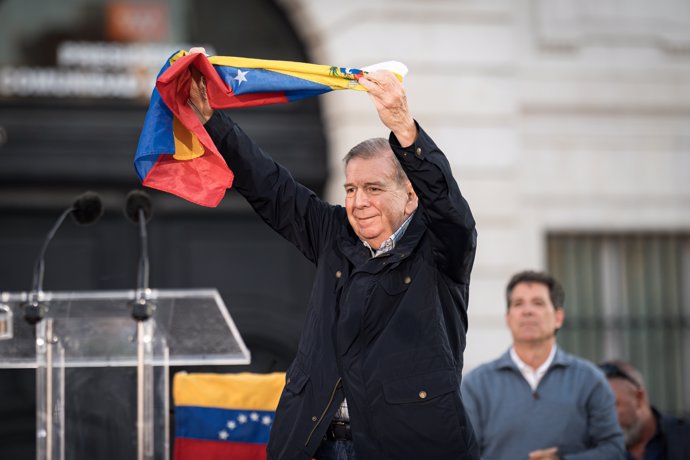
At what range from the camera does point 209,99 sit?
453cm

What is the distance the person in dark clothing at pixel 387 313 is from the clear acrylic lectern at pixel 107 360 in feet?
3.39

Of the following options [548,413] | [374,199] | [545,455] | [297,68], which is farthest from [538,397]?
[297,68]

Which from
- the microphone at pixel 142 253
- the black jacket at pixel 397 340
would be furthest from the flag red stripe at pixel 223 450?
the black jacket at pixel 397 340

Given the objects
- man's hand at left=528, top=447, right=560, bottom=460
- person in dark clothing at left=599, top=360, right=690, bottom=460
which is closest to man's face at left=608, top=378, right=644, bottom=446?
person in dark clothing at left=599, top=360, right=690, bottom=460

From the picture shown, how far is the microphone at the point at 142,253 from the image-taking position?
5020mm

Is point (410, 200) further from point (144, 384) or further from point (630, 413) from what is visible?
point (630, 413)

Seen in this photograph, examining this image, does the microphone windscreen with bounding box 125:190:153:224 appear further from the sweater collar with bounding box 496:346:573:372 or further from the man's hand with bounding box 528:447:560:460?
the man's hand with bounding box 528:447:560:460

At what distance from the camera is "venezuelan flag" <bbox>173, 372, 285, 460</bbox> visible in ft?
17.3

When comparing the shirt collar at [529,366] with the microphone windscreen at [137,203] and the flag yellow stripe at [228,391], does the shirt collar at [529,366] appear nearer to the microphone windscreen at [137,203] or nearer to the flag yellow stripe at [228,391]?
the flag yellow stripe at [228,391]

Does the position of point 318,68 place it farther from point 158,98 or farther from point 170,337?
point 170,337

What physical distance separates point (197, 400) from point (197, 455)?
238 mm

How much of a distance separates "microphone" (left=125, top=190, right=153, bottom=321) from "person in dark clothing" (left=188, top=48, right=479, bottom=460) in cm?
91

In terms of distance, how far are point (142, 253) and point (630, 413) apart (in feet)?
10.6

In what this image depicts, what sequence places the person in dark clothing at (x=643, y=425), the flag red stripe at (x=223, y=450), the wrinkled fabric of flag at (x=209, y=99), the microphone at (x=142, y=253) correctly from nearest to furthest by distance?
the wrinkled fabric of flag at (x=209, y=99) → the microphone at (x=142, y=253) → the flag red stripe at (x=223, y=450) → the person in dark clothing at (x=643, y=425)
